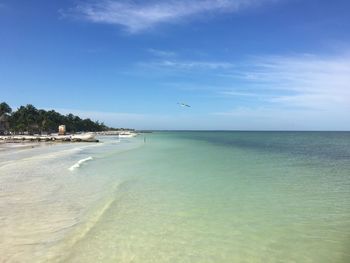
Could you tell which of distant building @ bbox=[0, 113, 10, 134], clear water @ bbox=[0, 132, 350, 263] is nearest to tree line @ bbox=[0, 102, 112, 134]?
distant building @ bbox=[0, 113, 10, 134]

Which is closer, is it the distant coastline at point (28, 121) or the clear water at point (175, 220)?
the clear water at point (175, 220)

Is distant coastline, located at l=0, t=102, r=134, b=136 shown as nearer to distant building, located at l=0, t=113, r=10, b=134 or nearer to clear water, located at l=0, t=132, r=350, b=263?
distant building, located at l=0, t=113, r=10, b=134

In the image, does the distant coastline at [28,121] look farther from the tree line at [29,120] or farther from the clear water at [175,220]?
the clear water at [175,220]

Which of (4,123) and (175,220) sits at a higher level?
(4,123)

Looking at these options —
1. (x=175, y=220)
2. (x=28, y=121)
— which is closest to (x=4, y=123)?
(x=28, y=121)

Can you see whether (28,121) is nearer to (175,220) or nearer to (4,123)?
(4,123)

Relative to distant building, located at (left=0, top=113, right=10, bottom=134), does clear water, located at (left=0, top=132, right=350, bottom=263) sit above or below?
below

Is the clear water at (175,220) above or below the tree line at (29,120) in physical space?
below

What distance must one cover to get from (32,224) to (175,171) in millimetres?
14441

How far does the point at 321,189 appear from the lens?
17562 mm

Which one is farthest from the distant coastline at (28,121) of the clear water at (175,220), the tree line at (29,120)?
the clear water at (175,220)

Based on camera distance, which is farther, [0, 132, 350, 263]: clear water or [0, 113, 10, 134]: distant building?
[0, 113, 10, 134]: distant building

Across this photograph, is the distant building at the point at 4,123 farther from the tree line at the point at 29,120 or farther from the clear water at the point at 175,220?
the clear water at the point at 175,220

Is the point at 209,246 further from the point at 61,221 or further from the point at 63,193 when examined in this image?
the point at 63,193
